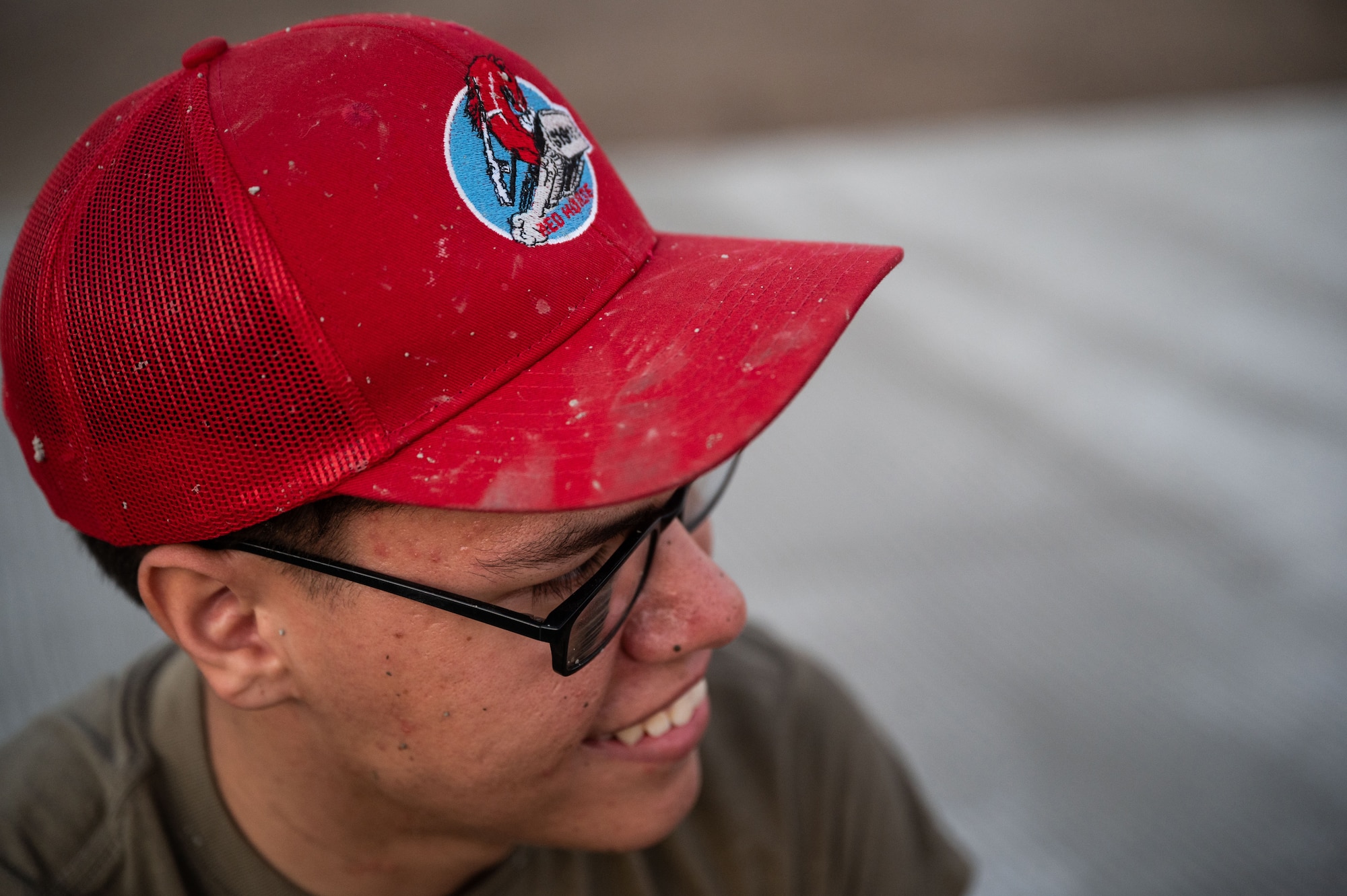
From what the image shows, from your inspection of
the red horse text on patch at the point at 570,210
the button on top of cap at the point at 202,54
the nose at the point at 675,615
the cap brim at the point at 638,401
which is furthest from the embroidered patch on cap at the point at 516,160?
the nose at the point at 675,615

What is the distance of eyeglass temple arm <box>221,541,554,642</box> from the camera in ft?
2.92

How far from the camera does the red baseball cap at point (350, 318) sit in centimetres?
81

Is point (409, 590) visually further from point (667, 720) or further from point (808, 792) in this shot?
point (808, 792)

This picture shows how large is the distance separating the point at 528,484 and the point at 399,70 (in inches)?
16.2

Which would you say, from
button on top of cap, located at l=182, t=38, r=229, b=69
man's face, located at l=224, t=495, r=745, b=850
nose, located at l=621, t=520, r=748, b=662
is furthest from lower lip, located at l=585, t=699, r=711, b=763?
button on top of cap, located at l=182, t=38, r=229, b=69

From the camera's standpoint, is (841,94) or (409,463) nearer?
(409,463)

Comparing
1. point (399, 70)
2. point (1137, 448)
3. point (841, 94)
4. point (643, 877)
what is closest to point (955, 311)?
point (1137, 448)

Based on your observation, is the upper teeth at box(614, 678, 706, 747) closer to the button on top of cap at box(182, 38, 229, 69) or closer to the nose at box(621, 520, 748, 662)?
the nose at box(621, 520, 748, 662)

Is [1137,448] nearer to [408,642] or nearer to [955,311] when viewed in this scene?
[955,311]

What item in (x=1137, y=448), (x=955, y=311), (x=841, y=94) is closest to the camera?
(x=1137, y=448)

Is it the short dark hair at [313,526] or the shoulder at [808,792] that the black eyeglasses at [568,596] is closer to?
the short dark hair at [313,526]

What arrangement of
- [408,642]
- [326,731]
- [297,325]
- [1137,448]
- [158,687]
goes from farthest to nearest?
[1137,448] → [158,687] → [326,731] → [408,642] → [297,325]

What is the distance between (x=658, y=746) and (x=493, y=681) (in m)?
0.27

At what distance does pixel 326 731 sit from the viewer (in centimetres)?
104
